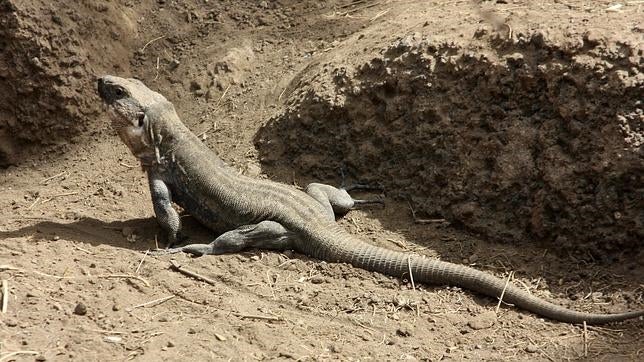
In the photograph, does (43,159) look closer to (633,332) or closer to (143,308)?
(143,308)

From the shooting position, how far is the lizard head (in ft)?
23.6

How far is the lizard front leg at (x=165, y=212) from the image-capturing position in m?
6.95

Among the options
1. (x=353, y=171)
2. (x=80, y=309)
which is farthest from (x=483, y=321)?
(x=80, y=309)

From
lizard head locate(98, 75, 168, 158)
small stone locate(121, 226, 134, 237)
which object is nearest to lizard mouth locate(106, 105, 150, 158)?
lizard head locate(98, 75, 168, 158)

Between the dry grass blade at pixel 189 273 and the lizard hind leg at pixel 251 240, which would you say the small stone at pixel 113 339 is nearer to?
the dry grass blade at pixel 189 273

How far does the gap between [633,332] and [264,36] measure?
593 cm

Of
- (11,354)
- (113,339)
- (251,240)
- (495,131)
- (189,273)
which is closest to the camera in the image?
(11,354)

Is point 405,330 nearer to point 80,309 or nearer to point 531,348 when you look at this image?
point 531,348

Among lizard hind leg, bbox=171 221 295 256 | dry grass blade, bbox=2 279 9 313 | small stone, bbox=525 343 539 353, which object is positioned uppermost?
dry grass blade, bbox=2 279 9 313

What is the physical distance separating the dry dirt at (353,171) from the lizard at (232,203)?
0.54ft

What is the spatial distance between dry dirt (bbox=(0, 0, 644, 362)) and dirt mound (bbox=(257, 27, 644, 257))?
17 millimetres

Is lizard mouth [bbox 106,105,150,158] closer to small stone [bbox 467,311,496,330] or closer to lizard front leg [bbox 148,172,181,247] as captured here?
lizard front leg [bbox 148,172,181,247]

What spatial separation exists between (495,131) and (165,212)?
3405 millimetres

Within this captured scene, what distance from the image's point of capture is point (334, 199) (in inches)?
281
